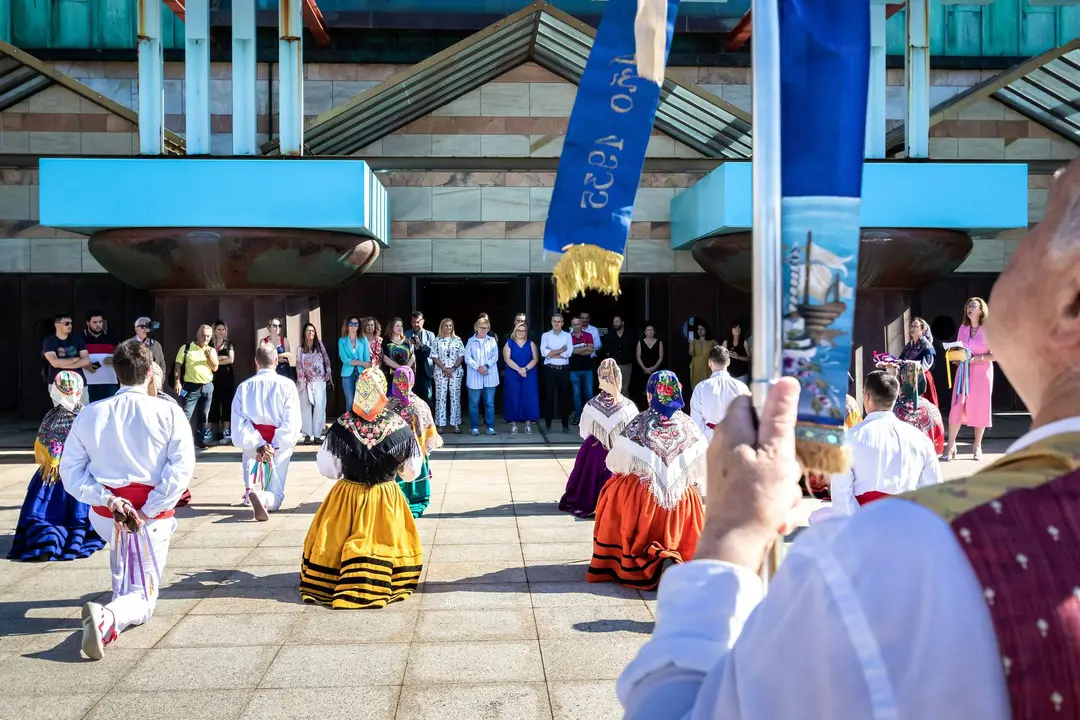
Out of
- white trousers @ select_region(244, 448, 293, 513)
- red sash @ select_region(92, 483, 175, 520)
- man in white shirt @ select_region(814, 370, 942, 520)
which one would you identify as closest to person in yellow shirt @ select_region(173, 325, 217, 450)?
white trousers @ select_region(244, 448, 293, 513)

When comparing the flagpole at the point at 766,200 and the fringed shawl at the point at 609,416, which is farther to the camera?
the fringed shawl at the point at 609,416

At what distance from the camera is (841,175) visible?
179 centimetres

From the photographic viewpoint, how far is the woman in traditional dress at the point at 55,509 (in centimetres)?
641

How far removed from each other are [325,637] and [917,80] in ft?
40.2

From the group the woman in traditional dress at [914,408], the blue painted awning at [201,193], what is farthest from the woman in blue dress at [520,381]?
the woman in traditional dress at [914,408]

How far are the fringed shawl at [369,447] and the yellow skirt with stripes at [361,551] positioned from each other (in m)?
0.09

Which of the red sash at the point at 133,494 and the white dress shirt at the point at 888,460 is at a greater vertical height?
the white dress shirt at the point at 888,460

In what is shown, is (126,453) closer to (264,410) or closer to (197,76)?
(264,410)

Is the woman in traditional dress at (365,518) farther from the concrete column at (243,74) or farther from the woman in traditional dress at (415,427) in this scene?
the concrete column at (243,74)

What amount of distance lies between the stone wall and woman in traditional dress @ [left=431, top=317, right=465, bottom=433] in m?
2.79

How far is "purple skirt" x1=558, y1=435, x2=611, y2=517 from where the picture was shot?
788 cm

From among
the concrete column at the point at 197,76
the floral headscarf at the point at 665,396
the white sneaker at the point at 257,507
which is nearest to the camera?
the floral headscarf at the point at 665,396

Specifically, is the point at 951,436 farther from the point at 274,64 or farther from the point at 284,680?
the point at 274,64

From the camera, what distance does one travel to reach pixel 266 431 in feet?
26.8
